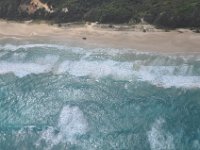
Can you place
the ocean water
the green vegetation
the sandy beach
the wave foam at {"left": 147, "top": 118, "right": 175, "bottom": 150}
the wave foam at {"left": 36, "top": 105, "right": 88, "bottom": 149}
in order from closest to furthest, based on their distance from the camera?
the wave foam at {"left": 147, "top": 118, "right": 175, "bottom": 150} < the ocean water < the wave foam at {"left": 36, "top": 105, "right": 88, "bottom": 149} < the sandy beach < the green vegetation

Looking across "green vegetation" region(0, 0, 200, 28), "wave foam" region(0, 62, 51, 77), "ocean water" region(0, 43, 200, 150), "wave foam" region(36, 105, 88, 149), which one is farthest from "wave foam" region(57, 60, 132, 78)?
"green vegetation" region(0, 0, 200, 28)

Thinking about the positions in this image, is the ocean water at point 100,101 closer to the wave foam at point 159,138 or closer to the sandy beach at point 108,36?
the wave foam at point 159,138

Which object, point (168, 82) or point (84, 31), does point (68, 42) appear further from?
point (168, 82)

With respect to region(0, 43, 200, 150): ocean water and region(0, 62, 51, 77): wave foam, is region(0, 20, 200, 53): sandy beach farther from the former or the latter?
region(0, 62, 51, 77): wave foam

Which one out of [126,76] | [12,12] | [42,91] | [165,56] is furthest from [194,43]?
[12,12]

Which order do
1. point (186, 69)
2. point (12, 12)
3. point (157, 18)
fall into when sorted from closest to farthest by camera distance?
1. point (186, 69)
2. point (157, 18)
3. point (12, 12)

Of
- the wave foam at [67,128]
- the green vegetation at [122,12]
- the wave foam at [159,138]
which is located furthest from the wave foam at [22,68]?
the wave foam at [159,138]
